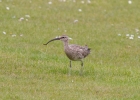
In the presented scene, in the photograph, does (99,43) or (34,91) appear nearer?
(34,91)

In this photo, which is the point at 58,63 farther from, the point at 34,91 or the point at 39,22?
the point at 39,22

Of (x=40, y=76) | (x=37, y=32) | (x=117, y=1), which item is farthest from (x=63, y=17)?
(x=40, y=76)

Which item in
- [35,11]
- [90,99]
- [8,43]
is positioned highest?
[35,11]

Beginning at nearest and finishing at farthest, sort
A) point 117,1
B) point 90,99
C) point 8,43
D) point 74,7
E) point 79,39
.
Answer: point 90,99
point 8,43
point 79,39
point 74,7
point 117,1

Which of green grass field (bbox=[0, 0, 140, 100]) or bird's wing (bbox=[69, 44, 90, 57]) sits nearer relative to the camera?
green grass field (bbox=[0, 0, 140, 100])

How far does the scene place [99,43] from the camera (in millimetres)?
20125

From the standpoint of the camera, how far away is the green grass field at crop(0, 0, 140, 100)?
13.5 metres

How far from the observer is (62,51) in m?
18.6

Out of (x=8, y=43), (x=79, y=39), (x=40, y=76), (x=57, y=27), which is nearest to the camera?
(x=40, y=76)

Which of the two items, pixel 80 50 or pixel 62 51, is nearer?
pixel 80 50

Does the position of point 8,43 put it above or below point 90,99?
above

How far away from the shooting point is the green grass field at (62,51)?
13539mm

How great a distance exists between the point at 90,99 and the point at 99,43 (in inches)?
296

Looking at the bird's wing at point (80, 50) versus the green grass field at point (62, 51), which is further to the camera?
the bird's wing at point (80, 50)
